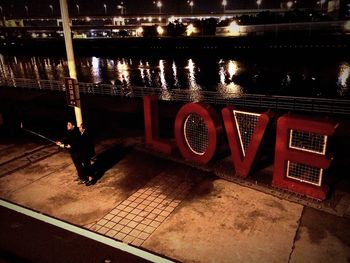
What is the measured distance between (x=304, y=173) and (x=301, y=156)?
70cm

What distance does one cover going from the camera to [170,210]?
7.08 m

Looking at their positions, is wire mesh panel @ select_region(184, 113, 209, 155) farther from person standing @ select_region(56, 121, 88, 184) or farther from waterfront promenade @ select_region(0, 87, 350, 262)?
person standing @ select_region(56, 121, 88, 184)

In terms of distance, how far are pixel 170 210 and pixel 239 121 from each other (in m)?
3.46

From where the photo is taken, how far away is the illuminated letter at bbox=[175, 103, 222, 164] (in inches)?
342

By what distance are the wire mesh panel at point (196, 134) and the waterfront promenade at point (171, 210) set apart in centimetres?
66

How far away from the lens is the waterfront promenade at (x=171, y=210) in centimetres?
577

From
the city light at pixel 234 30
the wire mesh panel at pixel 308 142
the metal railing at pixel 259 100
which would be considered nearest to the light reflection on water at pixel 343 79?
the metal railing at pixel 259 100

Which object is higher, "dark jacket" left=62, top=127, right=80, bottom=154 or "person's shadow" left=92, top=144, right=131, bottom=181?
"dark jacket" left=62, top=127, right=80, bottom=154

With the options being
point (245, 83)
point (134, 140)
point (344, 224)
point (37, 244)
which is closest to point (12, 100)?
point (134, 140)

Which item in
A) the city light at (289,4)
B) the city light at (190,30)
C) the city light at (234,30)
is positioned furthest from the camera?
the city light at (289,4)

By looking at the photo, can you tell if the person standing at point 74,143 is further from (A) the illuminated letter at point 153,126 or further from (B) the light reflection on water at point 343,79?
(B) the light reflection on water at point 343,79

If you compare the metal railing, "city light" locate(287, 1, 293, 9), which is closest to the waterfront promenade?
the metal railing

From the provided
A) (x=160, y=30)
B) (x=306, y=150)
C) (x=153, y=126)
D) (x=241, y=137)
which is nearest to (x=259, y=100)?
(x=153, y=126)

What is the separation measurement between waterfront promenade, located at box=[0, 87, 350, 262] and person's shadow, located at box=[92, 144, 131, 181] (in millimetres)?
34
